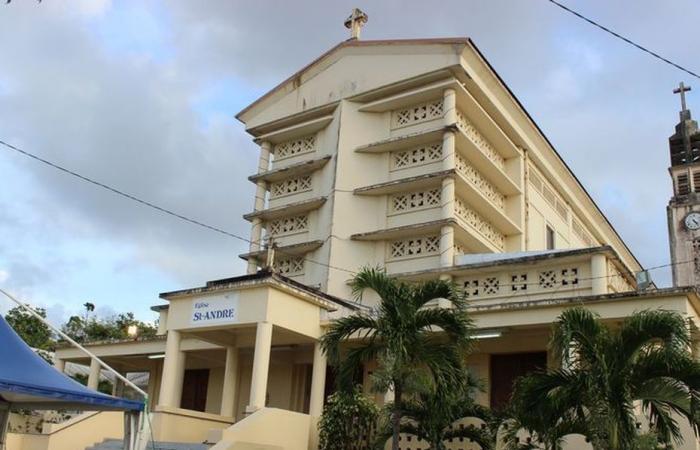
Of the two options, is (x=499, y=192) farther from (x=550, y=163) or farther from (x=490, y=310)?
(x=490, y=310)

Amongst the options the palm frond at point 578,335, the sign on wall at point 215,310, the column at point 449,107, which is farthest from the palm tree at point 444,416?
the column at point 449,107

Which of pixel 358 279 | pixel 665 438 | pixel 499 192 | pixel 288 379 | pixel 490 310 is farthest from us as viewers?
pixel 499 192

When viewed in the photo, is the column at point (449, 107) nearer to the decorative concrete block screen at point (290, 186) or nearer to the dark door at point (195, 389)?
the decorative concrete block screen at point (290, 186)

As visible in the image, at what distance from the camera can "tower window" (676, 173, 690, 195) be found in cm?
3906

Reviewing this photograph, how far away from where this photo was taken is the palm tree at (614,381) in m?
10.3

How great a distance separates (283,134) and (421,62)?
630 cm

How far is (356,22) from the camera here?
90.4ft

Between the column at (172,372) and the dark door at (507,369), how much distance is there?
788cm

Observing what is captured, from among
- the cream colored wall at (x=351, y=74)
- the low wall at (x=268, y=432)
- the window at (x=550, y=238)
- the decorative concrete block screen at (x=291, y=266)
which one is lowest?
the low wall at (x=268, y=432)

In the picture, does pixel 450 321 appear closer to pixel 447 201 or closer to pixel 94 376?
pixel 447 201

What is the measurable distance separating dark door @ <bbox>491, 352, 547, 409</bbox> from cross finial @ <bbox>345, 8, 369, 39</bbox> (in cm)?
1404

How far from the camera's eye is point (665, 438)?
10.7 metres

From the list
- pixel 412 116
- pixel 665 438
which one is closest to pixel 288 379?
pixel 412 116

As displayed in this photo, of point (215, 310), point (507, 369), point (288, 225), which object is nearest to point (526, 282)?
point (507, 369)
